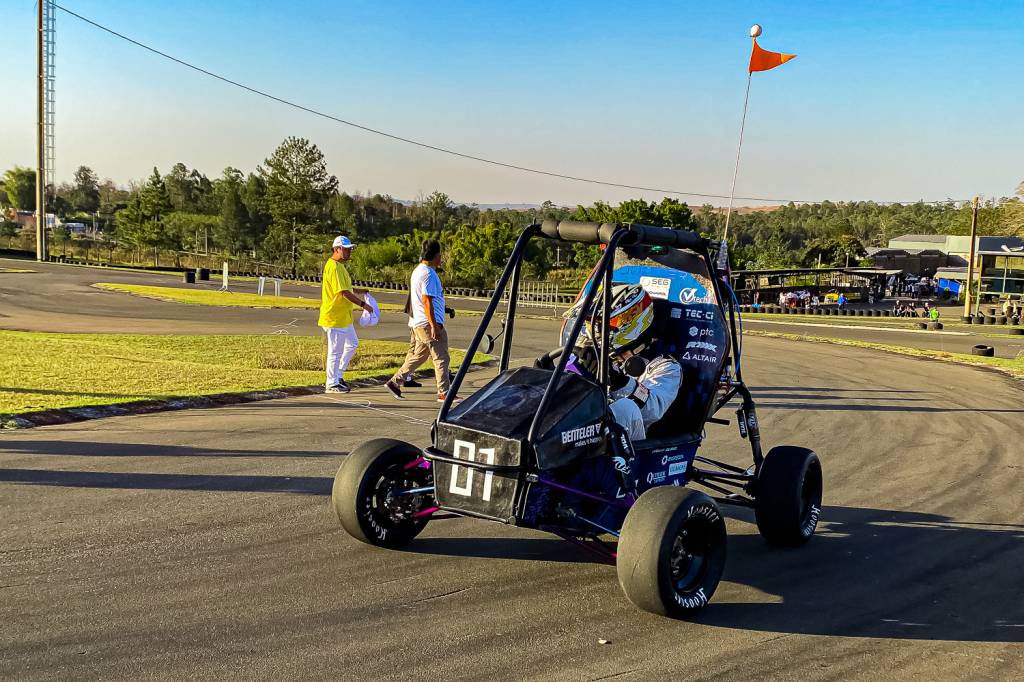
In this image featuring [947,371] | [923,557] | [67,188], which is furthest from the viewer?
[67,188]

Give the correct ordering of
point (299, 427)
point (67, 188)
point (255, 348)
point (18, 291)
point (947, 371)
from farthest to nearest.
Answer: point (67, 188)
point (18, 291)
point (947, 371)
point (255, 348)
point (299, 427)

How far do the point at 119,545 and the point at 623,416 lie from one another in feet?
11.1

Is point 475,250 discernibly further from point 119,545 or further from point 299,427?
point 119,545

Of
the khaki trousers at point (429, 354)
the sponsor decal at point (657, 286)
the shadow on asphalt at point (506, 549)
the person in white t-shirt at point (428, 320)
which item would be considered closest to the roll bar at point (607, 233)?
the sponsor decal at point (657, 286)

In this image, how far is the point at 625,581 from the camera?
483cm

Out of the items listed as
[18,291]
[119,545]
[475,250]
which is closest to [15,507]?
[119,545]

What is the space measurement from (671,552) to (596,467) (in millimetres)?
849

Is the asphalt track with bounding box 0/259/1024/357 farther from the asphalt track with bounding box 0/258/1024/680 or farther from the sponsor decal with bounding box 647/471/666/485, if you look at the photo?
the sponsor decal with bounding box 647/471/666/485

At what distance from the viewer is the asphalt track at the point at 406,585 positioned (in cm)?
429

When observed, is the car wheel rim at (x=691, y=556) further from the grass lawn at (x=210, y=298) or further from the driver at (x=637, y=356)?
the grass lawn at (x=210, y=298)

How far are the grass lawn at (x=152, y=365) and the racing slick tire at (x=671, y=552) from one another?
761 cm

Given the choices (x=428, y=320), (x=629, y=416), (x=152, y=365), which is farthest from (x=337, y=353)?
(x=629, y=416)

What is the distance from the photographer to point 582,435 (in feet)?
17.2

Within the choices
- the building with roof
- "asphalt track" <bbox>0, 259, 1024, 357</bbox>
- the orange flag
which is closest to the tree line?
the building with roof
